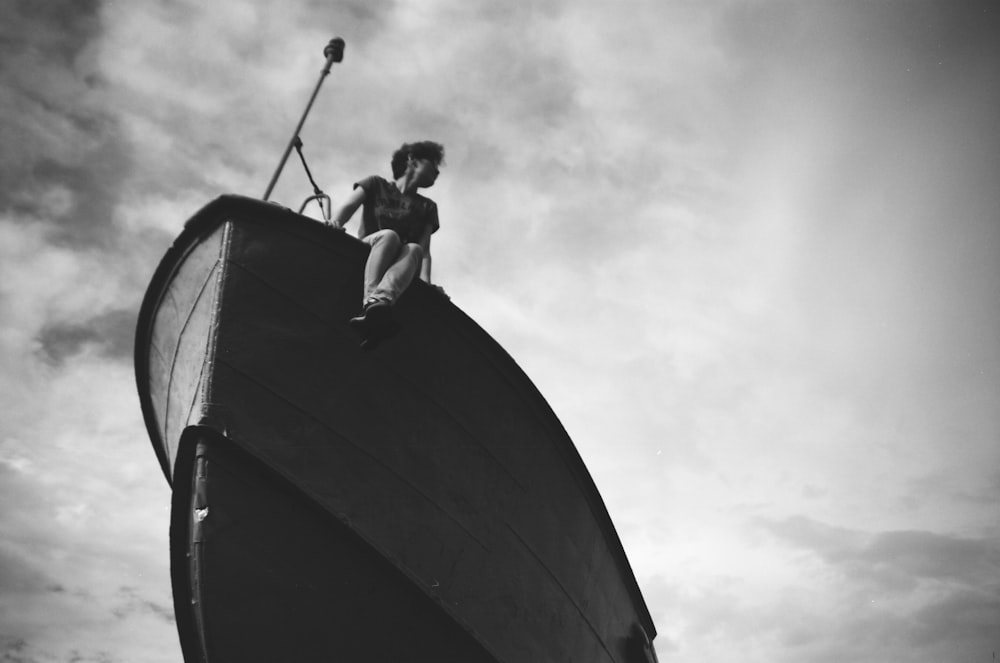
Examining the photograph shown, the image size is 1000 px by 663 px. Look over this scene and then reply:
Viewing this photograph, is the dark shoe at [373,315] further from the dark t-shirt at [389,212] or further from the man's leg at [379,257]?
the dark t-shirt at [389,212]

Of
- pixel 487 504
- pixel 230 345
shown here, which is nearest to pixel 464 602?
pixel 487 504

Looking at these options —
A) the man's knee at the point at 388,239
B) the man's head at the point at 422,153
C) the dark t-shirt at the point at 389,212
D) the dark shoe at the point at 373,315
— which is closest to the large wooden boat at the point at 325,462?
the man's knee at the point at 388,239

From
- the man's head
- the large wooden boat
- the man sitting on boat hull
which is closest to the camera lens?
the large wooden boat

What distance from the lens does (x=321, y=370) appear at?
3258mm

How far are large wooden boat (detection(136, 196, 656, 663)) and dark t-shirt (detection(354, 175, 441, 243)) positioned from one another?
53 centimetres

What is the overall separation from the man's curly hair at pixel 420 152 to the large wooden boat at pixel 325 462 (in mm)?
1025

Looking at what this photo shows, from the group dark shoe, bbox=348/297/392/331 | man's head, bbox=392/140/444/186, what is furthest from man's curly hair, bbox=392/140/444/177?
dark shoe, bbox=348/297/392/331

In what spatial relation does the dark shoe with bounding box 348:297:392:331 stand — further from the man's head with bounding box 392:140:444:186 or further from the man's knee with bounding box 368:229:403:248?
the man's head with bounding box 392:140:444:186

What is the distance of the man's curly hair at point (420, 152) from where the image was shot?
4109 mm

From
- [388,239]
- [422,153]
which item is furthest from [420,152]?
[388,239]

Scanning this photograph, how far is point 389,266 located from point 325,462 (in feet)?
3.71

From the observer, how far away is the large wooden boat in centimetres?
300

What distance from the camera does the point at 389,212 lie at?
12.8 feet

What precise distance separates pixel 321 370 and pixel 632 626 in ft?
14.9
